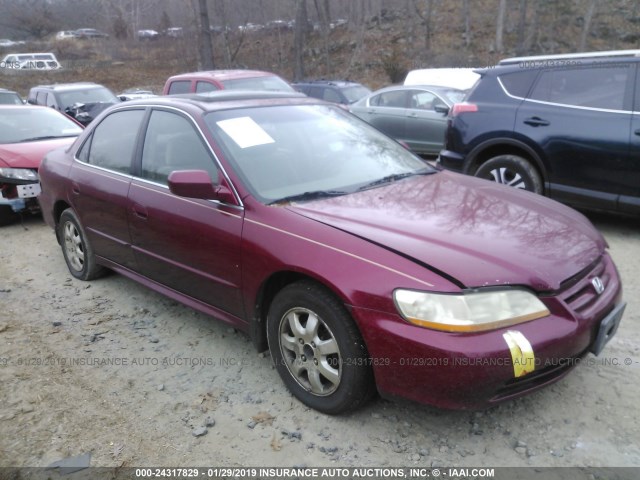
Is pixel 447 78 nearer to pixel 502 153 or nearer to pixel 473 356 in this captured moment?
pixel 502 153

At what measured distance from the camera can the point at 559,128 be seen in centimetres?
538

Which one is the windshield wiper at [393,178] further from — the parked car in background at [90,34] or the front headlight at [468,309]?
the parked car in background at [90,34]

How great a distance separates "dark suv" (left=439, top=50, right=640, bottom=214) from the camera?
5047 mm

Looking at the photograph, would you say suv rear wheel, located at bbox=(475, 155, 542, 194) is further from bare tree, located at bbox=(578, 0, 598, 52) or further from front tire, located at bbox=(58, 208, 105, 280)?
bare tree, located at bbox=(578, 0, 598, 52)

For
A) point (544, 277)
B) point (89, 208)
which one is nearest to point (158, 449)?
point (544, 277)

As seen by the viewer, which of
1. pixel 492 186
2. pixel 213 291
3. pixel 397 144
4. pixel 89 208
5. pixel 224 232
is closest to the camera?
pixel 224 232

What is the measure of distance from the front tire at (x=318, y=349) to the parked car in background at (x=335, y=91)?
10829 mm

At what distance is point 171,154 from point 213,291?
1.02m

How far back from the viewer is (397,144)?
4.00 metres

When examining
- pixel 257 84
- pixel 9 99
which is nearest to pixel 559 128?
pixel 257 84

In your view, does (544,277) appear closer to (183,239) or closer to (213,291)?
(213,291)

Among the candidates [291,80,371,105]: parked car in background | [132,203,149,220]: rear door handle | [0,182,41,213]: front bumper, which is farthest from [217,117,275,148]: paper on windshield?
[291,80,371,105]: parked car in background

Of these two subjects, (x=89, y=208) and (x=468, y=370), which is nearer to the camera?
(x=468, y=370)

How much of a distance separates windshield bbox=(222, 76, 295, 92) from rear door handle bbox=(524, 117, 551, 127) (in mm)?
5086
